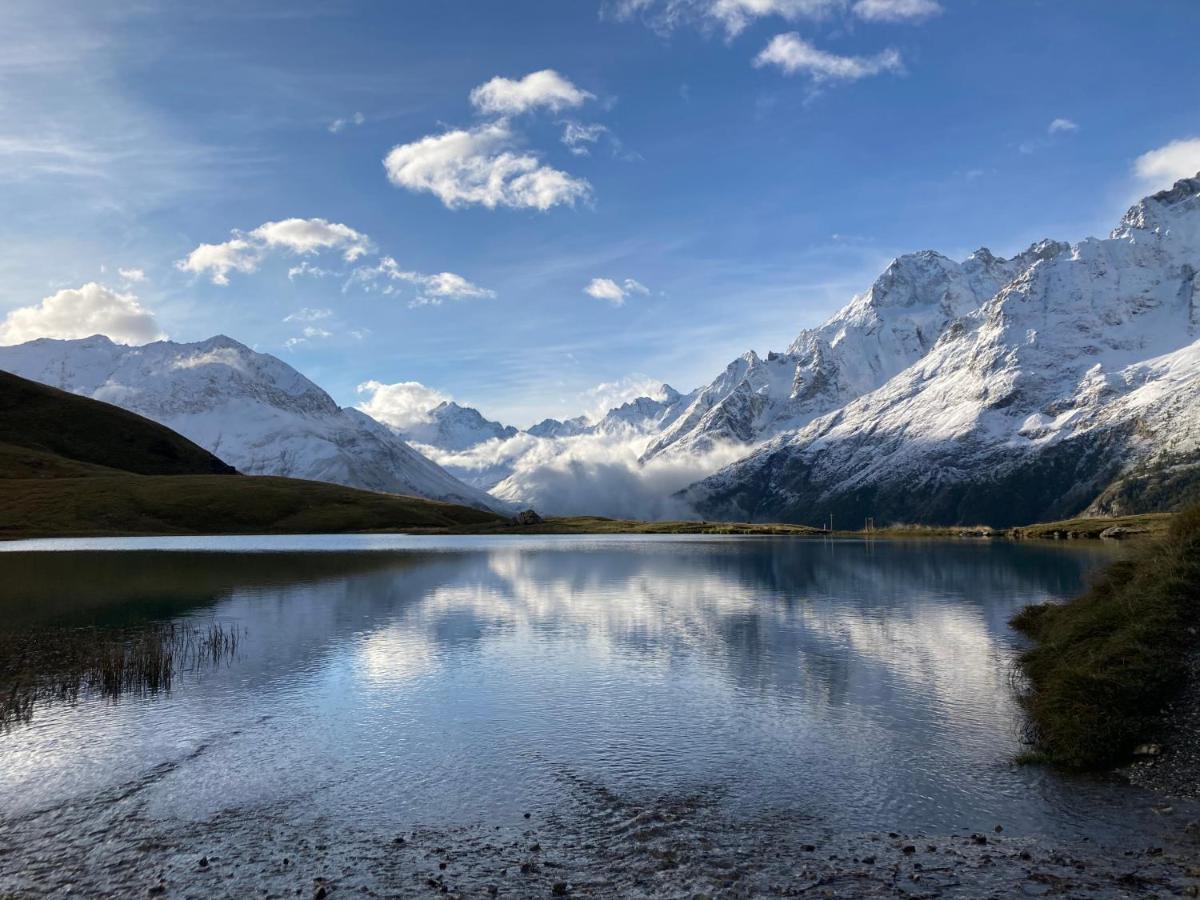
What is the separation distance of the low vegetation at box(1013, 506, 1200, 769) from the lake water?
6.08 ft

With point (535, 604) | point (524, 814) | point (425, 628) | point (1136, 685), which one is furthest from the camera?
point (535, 604)

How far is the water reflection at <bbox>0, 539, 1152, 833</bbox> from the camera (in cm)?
2667

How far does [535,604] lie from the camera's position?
76.9 meters

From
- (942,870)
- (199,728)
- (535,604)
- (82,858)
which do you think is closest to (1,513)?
(535,604)

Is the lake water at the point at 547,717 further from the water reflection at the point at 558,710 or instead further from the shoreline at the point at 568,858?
the shoreline at the point at 568,858

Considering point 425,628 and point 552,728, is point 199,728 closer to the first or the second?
point 552,728

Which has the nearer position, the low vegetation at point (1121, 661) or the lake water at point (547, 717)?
the lake water at point (547, 717)

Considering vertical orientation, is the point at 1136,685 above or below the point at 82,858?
above

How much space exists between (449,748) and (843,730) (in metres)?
16.7

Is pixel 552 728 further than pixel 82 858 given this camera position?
Yes

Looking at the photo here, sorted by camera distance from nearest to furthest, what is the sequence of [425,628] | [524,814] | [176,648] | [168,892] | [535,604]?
[168,892], [524,814], [176,648], [425,628], [535,604]

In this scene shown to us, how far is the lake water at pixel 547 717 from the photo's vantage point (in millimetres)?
25891

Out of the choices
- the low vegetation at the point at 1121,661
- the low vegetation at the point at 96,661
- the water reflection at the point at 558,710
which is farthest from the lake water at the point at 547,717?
the low vegetation at the point at 1121,661

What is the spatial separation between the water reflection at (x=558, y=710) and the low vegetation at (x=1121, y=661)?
2.13 m
